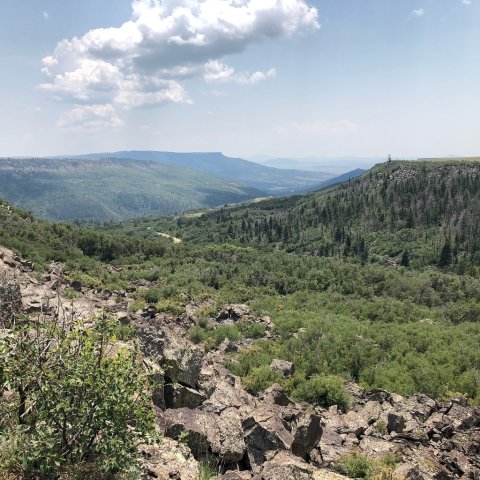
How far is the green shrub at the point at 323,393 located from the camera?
2805cm

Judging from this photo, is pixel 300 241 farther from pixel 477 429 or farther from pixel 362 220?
pixel 477 429

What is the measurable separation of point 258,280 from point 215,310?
30.5 metres

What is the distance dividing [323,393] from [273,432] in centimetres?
1459

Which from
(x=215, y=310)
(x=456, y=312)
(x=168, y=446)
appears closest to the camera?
(x=168, y=446)

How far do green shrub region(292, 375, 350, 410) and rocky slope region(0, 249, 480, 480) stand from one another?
3.87 feet

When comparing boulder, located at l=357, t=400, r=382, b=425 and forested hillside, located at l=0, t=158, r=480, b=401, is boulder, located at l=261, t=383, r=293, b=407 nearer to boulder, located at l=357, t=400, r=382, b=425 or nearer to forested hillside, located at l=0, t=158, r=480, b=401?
boulder, located at l=357, t=400, r=382, b=425

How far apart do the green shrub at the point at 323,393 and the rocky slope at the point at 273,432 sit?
3.87 ft

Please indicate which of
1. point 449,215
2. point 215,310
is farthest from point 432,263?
point 215,310

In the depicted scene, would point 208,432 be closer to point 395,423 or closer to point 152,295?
point 395,423

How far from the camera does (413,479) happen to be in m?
13.8

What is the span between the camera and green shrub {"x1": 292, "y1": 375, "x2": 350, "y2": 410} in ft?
92.0

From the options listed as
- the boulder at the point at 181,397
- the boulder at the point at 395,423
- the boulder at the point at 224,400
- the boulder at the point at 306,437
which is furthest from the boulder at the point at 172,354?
the boulder at the point at 395,423

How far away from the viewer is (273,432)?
15.3 meters

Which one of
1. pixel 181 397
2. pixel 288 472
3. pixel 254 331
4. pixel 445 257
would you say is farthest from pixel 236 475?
pixel 445 257
